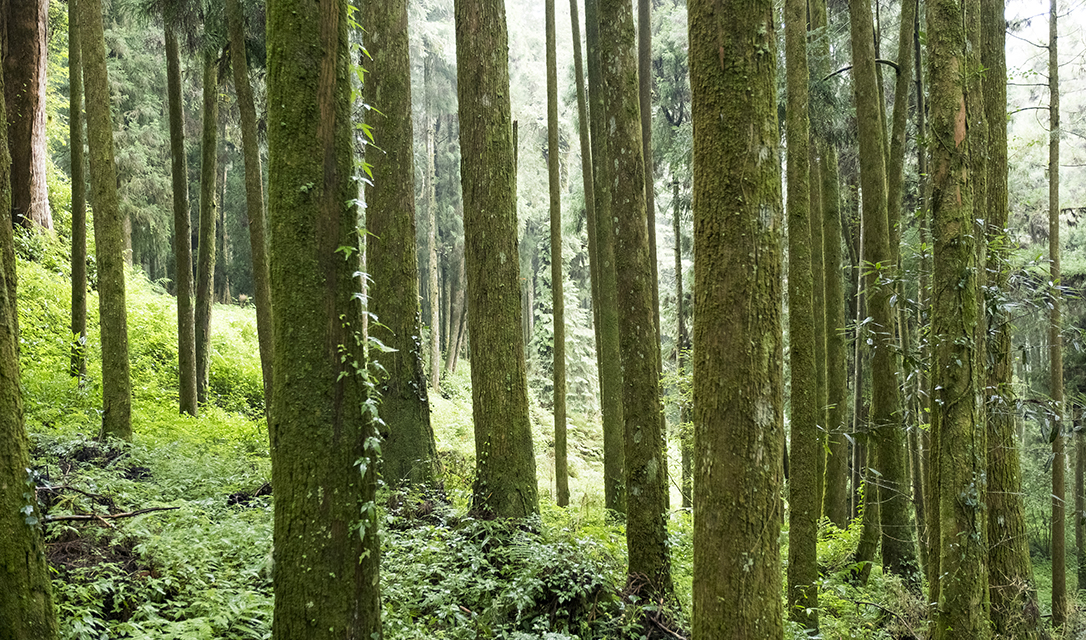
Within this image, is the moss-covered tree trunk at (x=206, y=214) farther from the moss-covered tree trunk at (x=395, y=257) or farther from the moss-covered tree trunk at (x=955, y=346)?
the moss-covered tree trunk at (x=955, y=346)

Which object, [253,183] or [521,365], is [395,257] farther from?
[253,183]

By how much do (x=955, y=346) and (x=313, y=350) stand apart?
171 inches

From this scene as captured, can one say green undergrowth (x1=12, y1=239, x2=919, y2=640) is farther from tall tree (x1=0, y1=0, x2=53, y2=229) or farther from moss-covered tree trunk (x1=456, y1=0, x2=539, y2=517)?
tall tree (x1=0, y1=0, x2=53, y2=229)

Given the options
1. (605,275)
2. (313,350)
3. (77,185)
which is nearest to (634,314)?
(605,275)

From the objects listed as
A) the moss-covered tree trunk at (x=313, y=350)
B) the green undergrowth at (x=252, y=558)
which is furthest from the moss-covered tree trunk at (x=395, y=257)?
the moss-covered tree trunk at (x=313, y=350)

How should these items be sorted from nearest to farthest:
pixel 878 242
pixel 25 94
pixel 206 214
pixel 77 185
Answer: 1. pixel 878 242
2. pixel 77 185
3. pixel 206 214
4. pixel 25 94

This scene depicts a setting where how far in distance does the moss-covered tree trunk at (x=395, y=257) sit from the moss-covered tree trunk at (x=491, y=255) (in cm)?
123

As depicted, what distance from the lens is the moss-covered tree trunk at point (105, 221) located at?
7918mm

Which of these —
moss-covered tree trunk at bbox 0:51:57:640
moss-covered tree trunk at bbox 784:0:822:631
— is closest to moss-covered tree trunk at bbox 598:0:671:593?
moss-covered tree trunk at bbox 784:0:822:631

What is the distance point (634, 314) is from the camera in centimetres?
538

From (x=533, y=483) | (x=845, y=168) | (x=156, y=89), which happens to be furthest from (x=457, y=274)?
(x=533, y=483)

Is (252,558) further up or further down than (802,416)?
further down

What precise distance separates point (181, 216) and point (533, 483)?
934 cm

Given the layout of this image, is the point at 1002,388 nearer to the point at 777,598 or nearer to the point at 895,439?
the point at 895,439
